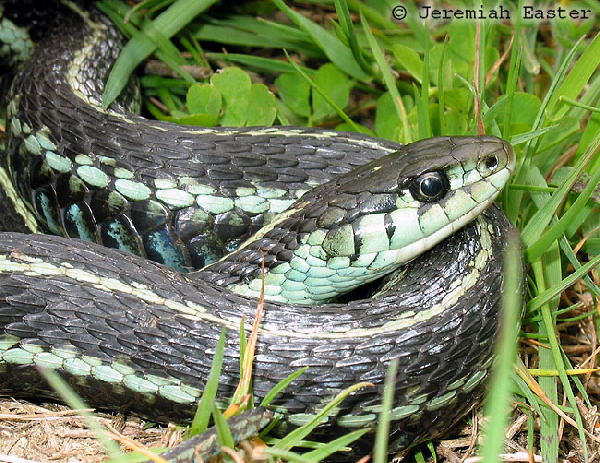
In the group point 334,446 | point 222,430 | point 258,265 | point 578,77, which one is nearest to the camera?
point 222,430

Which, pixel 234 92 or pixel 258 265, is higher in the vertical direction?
pixel 234 92

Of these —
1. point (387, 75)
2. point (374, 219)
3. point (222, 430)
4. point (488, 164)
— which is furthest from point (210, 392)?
point (387, 75)

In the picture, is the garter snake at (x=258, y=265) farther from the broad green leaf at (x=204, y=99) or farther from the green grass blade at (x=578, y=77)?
the green grass blade at (x=578, y=77)

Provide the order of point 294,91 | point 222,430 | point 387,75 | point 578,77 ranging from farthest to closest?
1. point 294,91
2. point 387,75
3. point 578,77
4. point 222,430

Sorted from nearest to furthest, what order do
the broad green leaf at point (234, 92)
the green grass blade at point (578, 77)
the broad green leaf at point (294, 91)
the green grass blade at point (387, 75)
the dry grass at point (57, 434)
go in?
the dry grass at point (57, 434)
the green grass blade at point (578, 77)
the green grass blade at point (387, 75)
the broad green leaf at point (234, 92)
the broad green leaf at point (294, 91)

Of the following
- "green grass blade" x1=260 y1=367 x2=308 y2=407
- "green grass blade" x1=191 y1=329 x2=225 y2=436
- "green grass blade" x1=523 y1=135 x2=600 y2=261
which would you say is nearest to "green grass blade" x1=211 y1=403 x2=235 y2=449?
"green grass blade" x1=191 y1=329 x2=225 y2=436

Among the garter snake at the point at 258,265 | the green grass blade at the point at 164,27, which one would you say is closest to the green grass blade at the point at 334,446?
the garter snake at the point at 258,265

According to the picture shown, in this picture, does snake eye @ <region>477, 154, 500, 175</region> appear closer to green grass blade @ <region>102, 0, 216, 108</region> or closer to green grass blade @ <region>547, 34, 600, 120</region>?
green grass blade @ <region>547, 34, 600, 120</region>

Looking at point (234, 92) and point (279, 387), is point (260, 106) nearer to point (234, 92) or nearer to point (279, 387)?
point (234, 92)
